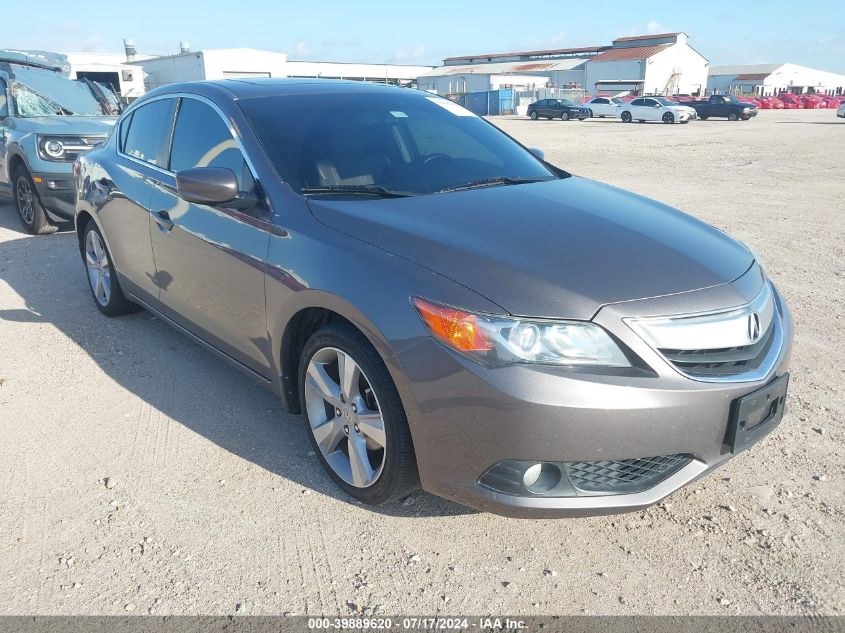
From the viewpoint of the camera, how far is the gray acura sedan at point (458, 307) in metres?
2.23

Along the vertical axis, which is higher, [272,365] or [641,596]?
[272,365]

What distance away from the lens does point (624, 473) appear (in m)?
2.34

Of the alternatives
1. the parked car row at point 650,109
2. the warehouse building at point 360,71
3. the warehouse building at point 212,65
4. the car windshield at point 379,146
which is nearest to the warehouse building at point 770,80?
the warehouse building at point 360,71

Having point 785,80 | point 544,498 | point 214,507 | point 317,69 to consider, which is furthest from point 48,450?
point 785,80

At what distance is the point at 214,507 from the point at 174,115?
2329mm

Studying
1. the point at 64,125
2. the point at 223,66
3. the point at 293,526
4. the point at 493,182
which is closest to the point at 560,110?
the point at 223,66

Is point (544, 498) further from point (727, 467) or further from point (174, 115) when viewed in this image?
point (174, 115)

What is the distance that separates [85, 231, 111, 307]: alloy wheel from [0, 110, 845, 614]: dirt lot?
76 cm

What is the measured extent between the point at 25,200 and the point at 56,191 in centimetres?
77

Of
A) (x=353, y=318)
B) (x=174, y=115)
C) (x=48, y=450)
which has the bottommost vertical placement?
(x=48, y=450)

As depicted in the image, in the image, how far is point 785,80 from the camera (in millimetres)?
87562

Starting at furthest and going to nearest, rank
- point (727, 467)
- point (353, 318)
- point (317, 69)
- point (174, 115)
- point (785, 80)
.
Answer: point (785, 80) < point (317, 69) < point (174, 115) < point (727, 467) < point (353, 318)

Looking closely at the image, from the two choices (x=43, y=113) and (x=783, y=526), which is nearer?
(x=783, y=526)

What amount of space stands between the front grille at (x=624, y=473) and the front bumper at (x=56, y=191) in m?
6.98
